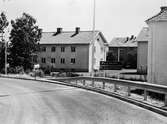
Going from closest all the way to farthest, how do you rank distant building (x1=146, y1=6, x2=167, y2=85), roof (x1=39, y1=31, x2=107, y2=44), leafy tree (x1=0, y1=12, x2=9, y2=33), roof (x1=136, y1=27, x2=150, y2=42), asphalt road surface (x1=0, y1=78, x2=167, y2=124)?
asphalt road surface (x1=0, y1=78, x2=167, y2=124) → distant building (x1=146, y1=6, x2=167, y2=85) → roof (x1=136, y1=27, x2=150, y2=42) → leafy tree (x1=0, y1=12, x2=9, y2=33) → roof (x1=39, y1=31, x2=107, y2=44)

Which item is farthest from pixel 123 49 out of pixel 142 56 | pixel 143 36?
pixel 142 56

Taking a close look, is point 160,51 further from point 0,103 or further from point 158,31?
point 0,103

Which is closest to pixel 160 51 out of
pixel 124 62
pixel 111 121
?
pixel 111 121

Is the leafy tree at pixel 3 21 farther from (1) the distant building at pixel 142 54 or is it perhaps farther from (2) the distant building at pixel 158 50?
(2) the distant building at pixel 158 50

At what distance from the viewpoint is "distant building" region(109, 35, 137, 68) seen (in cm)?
9025

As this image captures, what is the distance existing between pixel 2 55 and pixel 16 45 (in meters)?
2.92

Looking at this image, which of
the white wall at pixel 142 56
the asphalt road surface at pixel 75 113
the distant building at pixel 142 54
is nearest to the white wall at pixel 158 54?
the asphalt road surface at pixel 75 113

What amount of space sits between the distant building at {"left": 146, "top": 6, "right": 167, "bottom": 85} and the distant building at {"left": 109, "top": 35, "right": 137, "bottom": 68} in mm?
59601

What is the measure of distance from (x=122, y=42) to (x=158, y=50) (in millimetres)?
84883

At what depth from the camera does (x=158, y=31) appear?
28.7 m

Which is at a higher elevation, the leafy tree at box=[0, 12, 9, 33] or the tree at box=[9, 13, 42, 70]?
the leafy tree at box=[0, 12, 9, 33]

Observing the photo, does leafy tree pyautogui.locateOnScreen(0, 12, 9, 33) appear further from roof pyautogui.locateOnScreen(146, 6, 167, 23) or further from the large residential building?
roof pyautogui.locateOnScreen(146, 6, 167, 23)

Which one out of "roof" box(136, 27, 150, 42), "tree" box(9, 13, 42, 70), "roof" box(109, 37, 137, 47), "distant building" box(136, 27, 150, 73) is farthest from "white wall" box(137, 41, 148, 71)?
"roof" box(109, 37, 137, 47)

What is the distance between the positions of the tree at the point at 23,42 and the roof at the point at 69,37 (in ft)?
34.2
